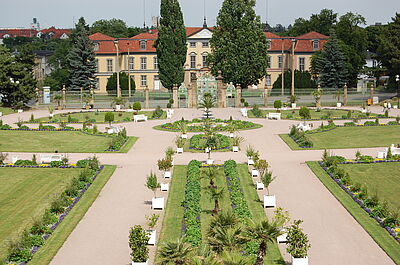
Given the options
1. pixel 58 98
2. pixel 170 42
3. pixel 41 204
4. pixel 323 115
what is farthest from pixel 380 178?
pixel 170 42

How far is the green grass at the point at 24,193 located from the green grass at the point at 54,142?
693cm

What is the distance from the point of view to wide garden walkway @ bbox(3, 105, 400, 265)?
63.5ft

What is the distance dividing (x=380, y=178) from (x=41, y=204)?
1628 centimetres

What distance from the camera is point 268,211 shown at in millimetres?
24422

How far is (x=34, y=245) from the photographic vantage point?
66.5 feet

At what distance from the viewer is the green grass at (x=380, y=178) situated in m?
26.8

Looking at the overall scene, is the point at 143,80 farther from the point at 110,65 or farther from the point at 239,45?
the point at 239,45

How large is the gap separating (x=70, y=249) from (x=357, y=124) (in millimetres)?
32161

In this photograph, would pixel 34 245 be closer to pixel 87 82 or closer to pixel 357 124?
pixel 357 124

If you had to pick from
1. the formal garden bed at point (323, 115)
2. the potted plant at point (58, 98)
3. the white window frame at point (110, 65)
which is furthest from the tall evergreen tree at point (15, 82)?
the white window frame at point (110, 65)

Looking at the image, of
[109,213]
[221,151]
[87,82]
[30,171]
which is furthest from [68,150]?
[87,82]

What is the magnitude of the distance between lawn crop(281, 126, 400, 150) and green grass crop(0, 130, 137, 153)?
41.3 feet

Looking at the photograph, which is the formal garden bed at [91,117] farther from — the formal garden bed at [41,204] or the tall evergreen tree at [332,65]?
the tall evergreen tree at [332,65]

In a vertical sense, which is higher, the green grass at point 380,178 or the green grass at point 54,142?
the green grass at point 54,142
